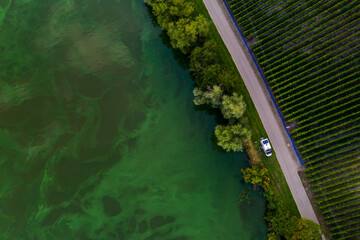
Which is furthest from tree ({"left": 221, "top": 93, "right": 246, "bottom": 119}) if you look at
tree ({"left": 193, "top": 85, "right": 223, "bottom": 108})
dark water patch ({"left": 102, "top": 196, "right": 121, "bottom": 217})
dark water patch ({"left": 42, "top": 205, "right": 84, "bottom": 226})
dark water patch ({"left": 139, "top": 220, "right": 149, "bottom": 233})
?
dark water patch ({"left": 42, "top": 205, "right": 84, "bottom": 226})

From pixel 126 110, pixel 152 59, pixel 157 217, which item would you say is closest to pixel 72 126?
pixel 126 110

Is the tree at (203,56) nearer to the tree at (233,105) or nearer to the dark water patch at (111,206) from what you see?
the tree at (233,105)

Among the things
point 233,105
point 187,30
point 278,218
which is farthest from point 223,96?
point 278,218

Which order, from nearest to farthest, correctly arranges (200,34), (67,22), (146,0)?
(200,34)
(146,0)
(67,22)

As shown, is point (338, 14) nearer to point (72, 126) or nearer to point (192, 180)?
point (192, 180)

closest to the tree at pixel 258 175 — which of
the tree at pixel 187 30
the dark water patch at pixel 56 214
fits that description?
the tree at pixel 187 30

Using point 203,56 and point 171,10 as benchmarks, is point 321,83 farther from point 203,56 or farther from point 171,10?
point 171,10
